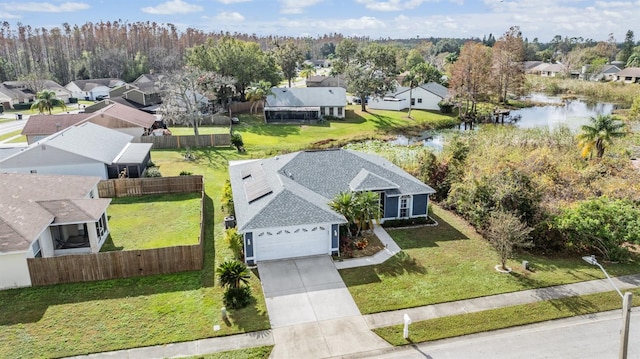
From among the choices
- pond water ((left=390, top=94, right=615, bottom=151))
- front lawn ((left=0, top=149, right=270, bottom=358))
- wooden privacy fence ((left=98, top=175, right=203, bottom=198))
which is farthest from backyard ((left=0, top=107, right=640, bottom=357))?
pond water ((left=390, top=94, right=615, bottom=151))

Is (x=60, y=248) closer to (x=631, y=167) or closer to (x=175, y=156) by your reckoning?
(x=175, y=156)

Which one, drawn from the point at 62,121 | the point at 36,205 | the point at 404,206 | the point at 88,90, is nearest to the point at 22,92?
the point at 88,90

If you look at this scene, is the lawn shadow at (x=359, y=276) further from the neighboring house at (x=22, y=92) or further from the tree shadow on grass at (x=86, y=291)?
the neighboring house at (x=22, y=92)

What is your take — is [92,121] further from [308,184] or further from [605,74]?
[605,74]

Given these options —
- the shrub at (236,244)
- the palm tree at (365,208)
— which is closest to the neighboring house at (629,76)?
the palm tree at (365,208)

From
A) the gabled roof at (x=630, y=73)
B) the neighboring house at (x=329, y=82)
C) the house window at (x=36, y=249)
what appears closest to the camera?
the house window at (x=36, y=249)

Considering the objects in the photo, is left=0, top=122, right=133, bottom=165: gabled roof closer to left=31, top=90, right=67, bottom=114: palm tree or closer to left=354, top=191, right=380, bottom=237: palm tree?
left=354, top=191, right=380, bottom=237: palm tree

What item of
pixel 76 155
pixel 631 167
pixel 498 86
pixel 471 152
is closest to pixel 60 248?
pixel 76 155
